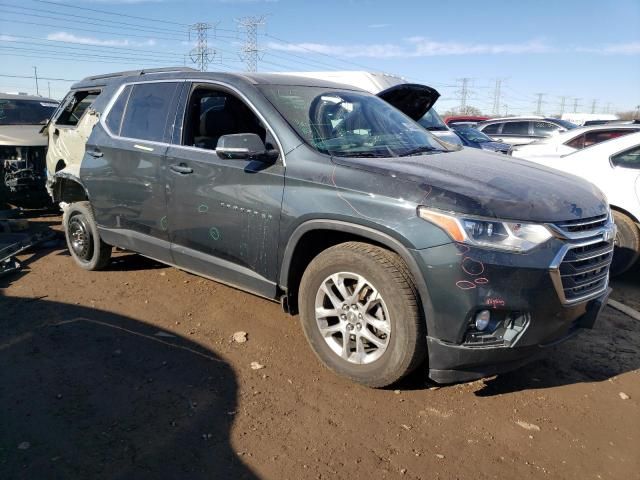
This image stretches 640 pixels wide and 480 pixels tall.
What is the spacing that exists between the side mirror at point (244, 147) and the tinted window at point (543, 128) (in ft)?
43.6

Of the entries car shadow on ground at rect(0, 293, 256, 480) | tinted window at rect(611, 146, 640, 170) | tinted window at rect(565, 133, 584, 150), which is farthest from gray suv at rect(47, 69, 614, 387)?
tinted window at rect(565, 133, 584, 150)

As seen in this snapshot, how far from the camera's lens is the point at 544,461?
103 inches

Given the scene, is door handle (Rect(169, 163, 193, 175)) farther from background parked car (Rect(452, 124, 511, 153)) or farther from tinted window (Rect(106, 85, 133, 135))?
background parked car (Rect(452, 124, 511, 153))

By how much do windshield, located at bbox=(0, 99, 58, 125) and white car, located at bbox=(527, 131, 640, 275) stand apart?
863 cm

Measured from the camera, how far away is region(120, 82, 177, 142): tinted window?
14.1 feet

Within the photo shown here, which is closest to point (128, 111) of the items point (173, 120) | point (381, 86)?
point (173, 120)

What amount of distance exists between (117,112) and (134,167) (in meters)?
0.77

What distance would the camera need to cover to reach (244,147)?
3348 millimetres

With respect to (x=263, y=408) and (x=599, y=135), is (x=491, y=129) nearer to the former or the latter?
(x=599, y=135)

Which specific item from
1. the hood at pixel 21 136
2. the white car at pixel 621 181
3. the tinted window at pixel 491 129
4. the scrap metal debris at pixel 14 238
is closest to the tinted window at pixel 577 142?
the white car at pixel 621 181

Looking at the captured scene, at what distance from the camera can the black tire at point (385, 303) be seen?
2875 mm

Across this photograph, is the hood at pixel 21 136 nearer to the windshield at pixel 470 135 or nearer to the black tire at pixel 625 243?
the black tire at pixel 625 243

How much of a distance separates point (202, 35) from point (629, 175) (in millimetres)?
47306

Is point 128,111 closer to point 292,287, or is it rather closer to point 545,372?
point 292,287
